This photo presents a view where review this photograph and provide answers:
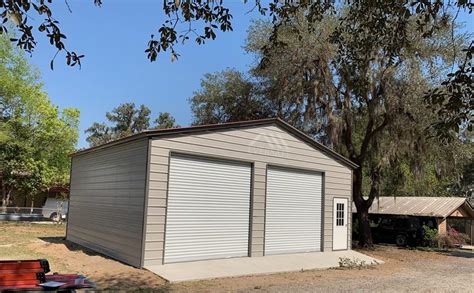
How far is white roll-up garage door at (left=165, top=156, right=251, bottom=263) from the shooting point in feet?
40.3

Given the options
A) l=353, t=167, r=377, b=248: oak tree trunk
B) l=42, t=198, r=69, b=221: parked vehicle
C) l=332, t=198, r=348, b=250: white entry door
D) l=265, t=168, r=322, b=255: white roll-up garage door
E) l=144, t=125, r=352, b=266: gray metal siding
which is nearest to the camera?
l=144, t=125, r=352, b=266: gray metal siding

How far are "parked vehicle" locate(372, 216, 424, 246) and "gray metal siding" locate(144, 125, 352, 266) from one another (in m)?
8.03

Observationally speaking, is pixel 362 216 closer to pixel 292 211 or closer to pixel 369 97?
pixel 369 97

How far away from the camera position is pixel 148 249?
11.4 meters

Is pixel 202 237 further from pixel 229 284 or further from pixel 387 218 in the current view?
pixel 387 218

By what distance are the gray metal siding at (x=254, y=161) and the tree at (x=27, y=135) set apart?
22552 millimetres

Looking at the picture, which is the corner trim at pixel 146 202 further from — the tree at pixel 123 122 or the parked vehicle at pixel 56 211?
the tree at pixel 123 122

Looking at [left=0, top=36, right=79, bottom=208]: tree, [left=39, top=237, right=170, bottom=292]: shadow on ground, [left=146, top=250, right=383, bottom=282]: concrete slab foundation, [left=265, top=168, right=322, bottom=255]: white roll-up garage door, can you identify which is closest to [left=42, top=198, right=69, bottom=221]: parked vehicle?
[left=0, top=36, right=79, bottom=208]: tree

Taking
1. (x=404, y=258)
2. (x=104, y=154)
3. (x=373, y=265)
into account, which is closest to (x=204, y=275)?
(x=104, y=154)

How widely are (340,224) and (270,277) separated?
6547mm

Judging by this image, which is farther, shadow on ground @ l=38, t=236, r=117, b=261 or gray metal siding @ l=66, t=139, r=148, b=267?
shadow on ground @ l=38, t=236, r=117, b=261

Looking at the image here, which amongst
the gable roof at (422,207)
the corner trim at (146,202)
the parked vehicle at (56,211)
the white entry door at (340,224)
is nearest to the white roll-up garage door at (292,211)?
the white entry door at (340,224)

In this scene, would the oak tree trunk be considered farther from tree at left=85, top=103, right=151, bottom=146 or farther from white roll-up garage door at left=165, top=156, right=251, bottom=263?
tree at left=85, top=103, right=151, bottom=146

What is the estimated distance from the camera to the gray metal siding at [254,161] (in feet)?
38.5
